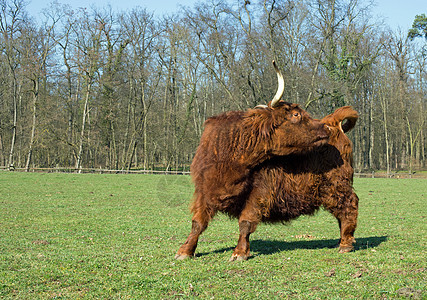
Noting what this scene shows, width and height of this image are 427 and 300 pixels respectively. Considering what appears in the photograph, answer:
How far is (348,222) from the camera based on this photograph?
23.7 feet

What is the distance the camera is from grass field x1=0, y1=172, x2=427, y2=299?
4859 mm

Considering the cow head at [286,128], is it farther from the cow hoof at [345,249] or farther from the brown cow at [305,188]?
the cow hoof at [345,249]

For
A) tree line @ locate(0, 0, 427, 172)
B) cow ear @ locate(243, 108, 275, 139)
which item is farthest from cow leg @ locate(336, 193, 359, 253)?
tree line @ locate(0, 0, 427, 172)

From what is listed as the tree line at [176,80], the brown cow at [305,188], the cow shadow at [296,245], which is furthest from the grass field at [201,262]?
the tree line at [176,80]

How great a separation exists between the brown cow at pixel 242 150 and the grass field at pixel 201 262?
2.41 ft

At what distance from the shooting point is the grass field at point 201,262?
15.9 ft

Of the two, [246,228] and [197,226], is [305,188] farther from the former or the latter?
[197,226]

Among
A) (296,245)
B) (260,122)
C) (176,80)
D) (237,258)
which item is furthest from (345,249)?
(176,80)

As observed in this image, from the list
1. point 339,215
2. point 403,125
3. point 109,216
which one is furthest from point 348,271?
point 403,125

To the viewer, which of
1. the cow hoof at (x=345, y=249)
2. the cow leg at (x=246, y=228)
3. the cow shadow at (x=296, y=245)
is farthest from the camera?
the cow shadow at (x=296, y=245)

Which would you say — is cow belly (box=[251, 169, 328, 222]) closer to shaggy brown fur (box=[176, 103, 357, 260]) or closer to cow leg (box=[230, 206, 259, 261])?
shaggy brown fur (box=[176, 103, 357, 260])

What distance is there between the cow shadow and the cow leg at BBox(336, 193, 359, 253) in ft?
1.41

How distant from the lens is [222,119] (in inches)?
268

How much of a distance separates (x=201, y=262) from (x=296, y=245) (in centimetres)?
260
